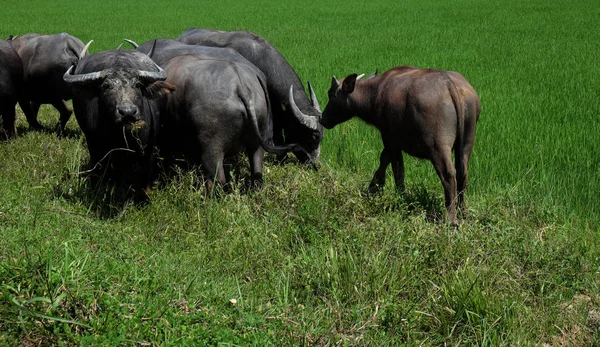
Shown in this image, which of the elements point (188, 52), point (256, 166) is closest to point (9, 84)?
point (188, 52)

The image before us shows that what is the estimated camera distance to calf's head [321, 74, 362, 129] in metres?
5.38

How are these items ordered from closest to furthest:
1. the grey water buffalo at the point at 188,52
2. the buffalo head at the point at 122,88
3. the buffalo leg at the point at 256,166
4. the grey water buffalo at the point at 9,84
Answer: the buffalo head at the point at 122,88 → the buffalo leg at the point at 256,166 → the grey water buffalo at the point at 188,52 → the grey water buffalo at the point at 9,84

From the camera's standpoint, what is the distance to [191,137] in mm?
5078

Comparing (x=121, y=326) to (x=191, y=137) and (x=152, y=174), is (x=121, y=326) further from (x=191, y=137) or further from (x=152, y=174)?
(x=152, y=174)

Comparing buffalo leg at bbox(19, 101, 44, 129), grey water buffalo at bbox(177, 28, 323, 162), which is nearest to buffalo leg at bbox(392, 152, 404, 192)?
grey water buffalo at bbox(177, 28, 323, 162)

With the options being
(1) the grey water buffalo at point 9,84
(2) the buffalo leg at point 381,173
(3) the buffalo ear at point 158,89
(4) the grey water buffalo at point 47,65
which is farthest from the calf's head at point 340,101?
(1) the grey water buffalo at point 9,84

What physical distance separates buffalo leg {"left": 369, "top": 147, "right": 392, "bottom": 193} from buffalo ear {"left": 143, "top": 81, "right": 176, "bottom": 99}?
1765mm

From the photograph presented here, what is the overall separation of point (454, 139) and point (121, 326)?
2.61m

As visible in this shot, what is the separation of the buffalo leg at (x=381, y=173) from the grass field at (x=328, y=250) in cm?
16

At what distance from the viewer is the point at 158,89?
199 inches

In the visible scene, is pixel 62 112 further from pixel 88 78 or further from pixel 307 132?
pixel 307 132

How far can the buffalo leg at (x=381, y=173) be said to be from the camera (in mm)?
5031

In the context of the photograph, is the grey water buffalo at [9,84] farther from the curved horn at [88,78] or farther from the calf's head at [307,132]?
the calf's head at [307,132]

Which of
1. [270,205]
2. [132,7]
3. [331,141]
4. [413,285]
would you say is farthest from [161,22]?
[413,285]
